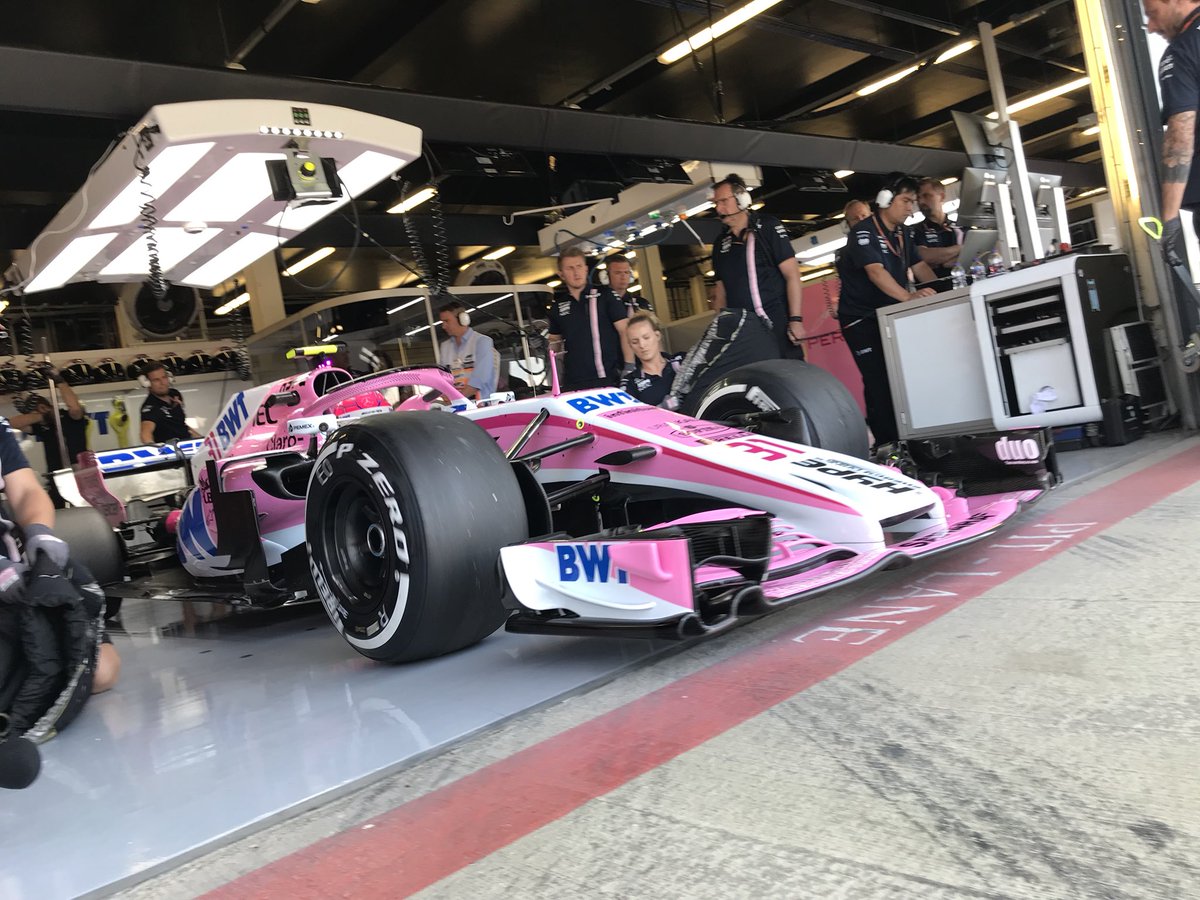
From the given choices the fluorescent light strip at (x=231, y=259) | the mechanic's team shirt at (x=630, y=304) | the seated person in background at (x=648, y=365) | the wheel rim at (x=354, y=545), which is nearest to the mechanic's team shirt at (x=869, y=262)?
the mechanic's team shirt at (x=630, y=304)

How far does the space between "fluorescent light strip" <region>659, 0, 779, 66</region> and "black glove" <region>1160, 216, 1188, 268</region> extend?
4.55 metres

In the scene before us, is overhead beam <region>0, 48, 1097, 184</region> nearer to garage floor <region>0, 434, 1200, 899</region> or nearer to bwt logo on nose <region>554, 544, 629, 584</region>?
garage floor <region>0, 434, 1200, 899</region>

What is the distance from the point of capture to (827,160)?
11242mm

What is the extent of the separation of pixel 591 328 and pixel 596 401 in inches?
111

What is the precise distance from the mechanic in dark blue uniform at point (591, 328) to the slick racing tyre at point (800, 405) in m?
2.32

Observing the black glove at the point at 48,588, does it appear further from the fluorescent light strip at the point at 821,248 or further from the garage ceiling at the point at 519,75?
the fluorescent light strip at the point at 821,248

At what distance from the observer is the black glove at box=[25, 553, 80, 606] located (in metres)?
2.37

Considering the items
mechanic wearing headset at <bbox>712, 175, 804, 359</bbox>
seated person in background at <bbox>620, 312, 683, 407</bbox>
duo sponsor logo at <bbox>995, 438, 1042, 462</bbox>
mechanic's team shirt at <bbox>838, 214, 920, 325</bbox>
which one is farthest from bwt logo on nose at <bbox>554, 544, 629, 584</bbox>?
mechanic's team shirt at <bbox>838, 214, 920, 325</bbox>

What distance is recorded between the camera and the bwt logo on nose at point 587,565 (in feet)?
7.10

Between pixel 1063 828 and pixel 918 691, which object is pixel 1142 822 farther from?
pixel 918 691

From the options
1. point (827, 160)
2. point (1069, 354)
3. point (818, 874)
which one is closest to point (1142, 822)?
point (818, 874)

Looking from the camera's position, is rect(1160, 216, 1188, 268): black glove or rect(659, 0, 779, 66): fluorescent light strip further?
rect(659, 0, 779, 66): fluorescent light strip

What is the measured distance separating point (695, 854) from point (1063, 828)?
479 millimetres

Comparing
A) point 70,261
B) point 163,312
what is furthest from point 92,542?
point 163,312
